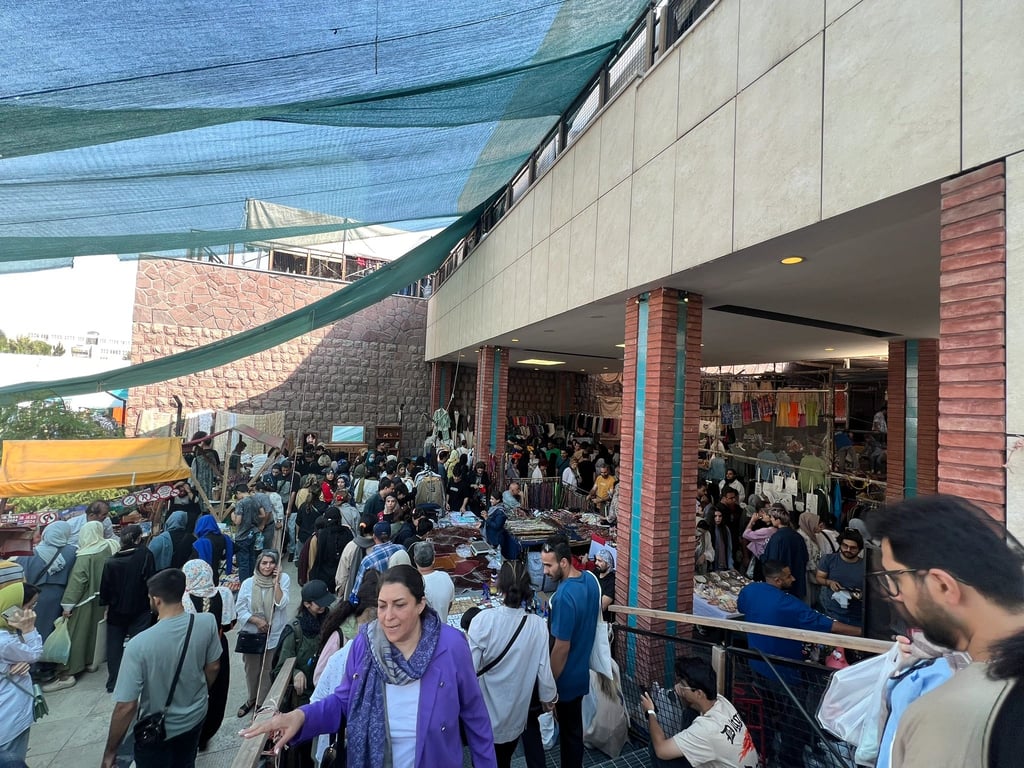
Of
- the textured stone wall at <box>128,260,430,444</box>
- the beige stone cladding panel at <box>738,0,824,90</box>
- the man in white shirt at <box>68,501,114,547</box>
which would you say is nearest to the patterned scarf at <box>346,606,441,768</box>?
the beige stone cladding panel at <box>738,0,824,90</box>

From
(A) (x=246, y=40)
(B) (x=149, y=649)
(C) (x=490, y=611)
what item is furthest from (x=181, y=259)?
(C) (x=490, y=611)

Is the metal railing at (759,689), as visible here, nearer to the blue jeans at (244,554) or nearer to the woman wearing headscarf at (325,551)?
the woman wearing headscarf at (325,551)

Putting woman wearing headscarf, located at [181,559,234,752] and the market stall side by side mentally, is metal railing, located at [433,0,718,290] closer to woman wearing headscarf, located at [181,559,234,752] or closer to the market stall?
woman wearing headscarf, located at [181,559,234,752]

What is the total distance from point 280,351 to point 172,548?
12142 millimetres

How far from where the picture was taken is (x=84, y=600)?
469 cm

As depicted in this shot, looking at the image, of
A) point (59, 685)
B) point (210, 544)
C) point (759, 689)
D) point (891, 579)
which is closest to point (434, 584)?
point (759, 689)

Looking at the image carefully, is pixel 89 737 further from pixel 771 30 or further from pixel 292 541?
pixel 771 30

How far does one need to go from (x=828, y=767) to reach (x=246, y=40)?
6590mm

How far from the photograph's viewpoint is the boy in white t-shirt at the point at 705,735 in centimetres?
242

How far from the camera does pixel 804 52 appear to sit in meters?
3.05

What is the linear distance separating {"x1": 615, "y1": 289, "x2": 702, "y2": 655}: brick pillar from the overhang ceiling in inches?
17.6

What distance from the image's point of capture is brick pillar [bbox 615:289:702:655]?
4809 millimetres

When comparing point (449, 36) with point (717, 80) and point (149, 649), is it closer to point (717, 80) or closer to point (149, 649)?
point (717, 80)

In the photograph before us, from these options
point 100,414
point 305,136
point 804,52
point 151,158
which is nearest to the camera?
point 804,52
